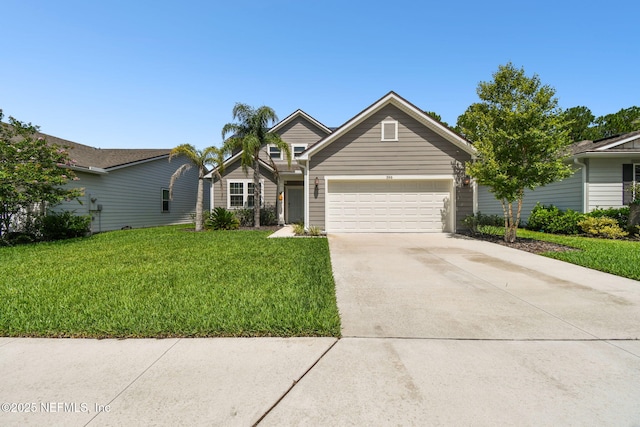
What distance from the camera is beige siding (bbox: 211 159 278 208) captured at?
16094 mm

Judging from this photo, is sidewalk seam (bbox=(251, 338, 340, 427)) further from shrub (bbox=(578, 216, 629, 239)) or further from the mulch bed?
shrub (bbox=(578, 216, 629, 239))

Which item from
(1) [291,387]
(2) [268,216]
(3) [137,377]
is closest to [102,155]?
(2) [268,216]

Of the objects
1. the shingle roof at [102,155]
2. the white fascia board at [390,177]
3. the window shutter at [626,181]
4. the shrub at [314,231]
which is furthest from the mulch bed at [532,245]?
the shingle roof at [102,155]

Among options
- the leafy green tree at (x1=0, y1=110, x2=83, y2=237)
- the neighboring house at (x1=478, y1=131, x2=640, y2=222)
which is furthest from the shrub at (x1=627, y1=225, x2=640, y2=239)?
the leafy green tree at (x1=0, y1=110, x2=83, y2=237)

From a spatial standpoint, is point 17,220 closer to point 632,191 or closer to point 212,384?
point 212,384

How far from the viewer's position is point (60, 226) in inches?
417

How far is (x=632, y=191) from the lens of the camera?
1145cm

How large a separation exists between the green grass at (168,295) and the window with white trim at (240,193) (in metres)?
9.00

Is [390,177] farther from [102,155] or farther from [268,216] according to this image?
[102,155]

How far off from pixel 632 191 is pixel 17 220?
23.4 metres

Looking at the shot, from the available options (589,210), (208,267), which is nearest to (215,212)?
(208,267)

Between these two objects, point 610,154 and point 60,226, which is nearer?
point 60,226

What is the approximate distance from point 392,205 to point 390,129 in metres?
3.07

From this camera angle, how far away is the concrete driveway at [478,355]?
195cm
